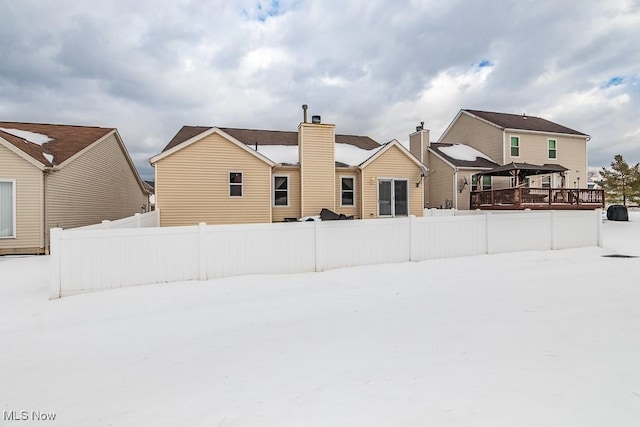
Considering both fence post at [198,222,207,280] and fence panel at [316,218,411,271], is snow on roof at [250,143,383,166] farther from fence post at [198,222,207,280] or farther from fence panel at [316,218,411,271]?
fence post at [198,222,207,280]

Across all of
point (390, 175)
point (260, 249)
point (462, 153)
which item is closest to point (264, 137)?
point (390, 175)

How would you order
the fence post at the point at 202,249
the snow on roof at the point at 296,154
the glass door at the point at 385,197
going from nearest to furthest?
the fence post at the point at 202,249
the snow on roof at the point at 296,154
the glass door at the point at 385,197

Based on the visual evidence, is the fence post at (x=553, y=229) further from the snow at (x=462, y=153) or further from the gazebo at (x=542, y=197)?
the snow at (x=462, y=153)

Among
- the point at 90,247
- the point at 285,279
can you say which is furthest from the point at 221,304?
the point at 90,247

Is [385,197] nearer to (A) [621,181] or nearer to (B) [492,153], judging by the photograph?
(B) [492,153]

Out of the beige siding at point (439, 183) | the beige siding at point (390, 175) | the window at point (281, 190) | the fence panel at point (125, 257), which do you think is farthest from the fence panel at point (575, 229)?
the fence panel at point (125, 257)

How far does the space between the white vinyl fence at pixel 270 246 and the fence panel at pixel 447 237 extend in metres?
0.03

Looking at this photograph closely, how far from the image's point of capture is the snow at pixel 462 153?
21.4 m

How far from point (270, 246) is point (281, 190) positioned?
20.3 ft

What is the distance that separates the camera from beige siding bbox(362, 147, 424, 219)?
1380 cm

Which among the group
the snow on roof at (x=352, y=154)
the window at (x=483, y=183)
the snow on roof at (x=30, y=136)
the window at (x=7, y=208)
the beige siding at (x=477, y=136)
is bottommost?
the window at (x=7, y=208)

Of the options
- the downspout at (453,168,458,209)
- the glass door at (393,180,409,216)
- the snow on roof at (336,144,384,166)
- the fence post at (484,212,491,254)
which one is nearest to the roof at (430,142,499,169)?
the downspout at (453,168,458,209)

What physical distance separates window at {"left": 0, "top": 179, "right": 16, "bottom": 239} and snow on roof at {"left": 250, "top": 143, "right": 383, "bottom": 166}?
31.0 ft

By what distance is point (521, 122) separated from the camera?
23172 mm
